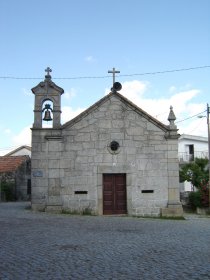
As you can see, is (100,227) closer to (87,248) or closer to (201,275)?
(87,248)

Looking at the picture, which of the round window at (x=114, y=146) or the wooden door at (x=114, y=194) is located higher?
the round window at (x=114, y=146)

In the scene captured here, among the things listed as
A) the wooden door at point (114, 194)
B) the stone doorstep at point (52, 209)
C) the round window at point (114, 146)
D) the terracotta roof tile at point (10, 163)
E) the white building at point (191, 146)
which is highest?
the white building at point (191, 146)

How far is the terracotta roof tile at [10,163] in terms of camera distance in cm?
3726

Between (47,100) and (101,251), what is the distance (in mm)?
11146

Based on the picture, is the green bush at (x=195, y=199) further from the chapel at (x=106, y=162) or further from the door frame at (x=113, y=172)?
the door frame at (x=113, y=172)

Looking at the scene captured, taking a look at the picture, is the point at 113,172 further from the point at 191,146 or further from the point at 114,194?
the point at 191,146

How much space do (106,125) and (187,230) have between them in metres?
6.84

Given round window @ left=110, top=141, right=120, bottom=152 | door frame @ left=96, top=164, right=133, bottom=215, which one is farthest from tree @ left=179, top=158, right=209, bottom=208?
round window @ left=110, top=141, right=120, bottom=152

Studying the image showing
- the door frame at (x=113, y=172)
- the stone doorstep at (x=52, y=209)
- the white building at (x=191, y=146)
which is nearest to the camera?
the stone doorstep at (x=52, y=209)

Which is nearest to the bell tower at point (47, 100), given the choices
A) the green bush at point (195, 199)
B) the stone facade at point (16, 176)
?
the green bush at point (195, 199)

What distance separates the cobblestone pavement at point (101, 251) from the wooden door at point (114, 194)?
12.9 feet

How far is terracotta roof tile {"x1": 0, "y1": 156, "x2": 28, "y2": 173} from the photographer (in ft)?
Result: 122

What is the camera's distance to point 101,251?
881cm

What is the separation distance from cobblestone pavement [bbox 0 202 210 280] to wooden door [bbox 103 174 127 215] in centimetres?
394
